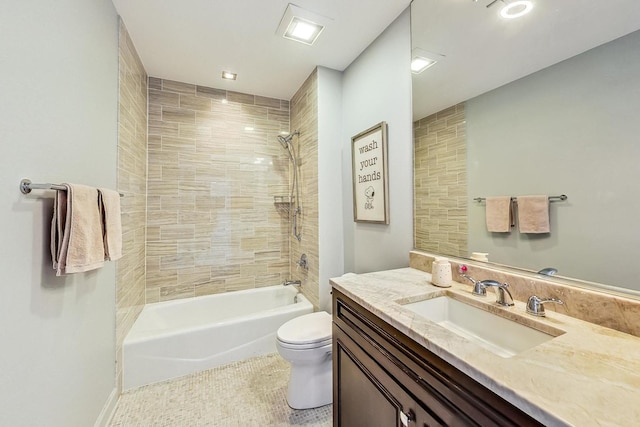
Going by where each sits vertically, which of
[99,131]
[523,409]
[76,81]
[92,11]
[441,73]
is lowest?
[523,409]

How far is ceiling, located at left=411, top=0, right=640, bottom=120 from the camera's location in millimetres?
859

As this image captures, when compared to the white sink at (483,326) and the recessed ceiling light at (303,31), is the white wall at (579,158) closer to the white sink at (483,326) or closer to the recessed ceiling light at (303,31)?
the white sink at (483,326)

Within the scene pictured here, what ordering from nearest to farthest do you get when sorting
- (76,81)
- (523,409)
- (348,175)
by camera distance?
(523,409)
(76,81)
(348,175)

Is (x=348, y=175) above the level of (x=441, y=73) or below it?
below

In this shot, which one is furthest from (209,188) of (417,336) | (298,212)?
(417,336)

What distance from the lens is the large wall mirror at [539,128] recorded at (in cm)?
81

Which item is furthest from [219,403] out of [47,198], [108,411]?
[47,198]

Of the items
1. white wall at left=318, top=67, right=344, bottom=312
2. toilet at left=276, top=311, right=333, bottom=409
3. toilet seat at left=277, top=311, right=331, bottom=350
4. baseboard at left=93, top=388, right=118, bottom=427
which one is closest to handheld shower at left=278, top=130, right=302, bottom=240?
white wall at left=318, top=67, right=344, bottom=312

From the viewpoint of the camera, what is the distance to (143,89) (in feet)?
7.63

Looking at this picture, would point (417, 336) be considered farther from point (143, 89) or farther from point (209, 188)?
point (143, 89)

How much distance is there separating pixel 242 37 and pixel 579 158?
213 centimetres

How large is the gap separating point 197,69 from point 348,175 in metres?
1.71

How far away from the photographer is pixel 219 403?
5.35 ft

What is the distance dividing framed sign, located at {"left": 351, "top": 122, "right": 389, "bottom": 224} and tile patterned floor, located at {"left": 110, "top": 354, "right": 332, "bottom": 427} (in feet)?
4.45
